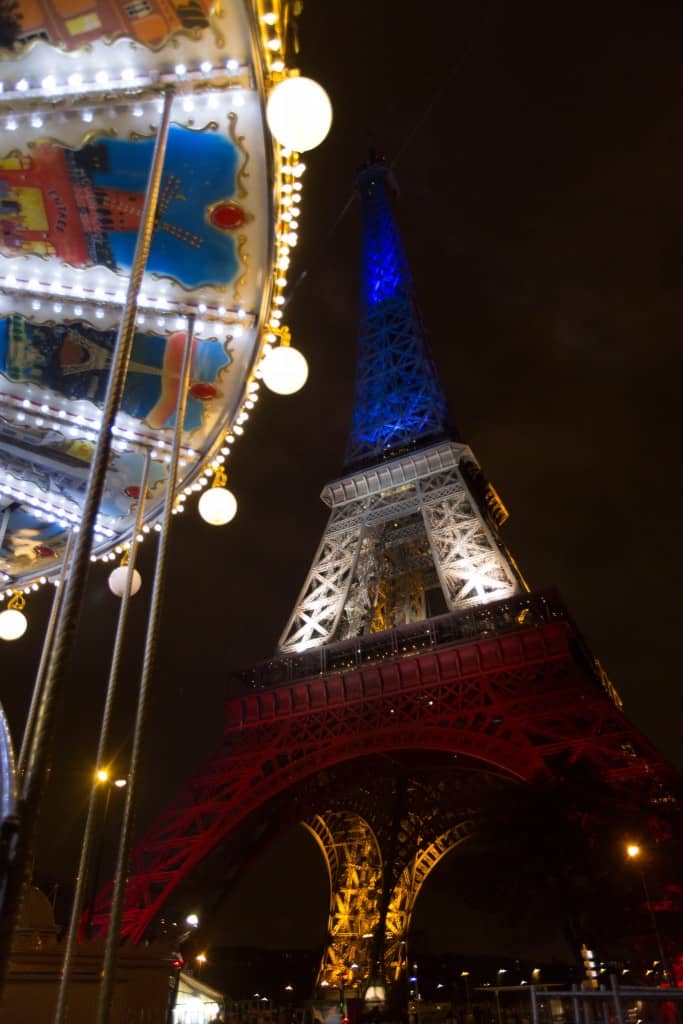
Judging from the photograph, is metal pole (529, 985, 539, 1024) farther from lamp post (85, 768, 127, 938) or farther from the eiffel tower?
the eiffel tower

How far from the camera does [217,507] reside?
5.82 metres

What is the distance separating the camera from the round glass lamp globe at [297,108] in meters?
3.31

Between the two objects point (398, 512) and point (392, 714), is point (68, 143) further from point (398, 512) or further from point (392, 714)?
point (398, 512)

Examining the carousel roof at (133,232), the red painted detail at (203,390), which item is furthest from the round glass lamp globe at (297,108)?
the red painted detail at (203,390)

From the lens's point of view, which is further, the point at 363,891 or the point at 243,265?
the point at 363,891

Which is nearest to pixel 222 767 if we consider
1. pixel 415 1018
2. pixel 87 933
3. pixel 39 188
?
pixel 87 933

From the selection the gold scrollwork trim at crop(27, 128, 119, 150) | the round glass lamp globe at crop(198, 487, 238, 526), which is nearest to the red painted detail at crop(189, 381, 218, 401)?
the round glass lamp globe at crop(198, 487, 238, 526)

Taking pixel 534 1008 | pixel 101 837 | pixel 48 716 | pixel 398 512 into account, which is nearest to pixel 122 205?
pixel 48 716

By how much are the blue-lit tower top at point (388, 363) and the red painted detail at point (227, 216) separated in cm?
2560

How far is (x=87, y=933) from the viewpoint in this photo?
12727 mm

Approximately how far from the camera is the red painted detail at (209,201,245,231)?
14.1 feet

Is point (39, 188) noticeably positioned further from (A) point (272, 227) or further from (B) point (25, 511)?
(B) point (25, 511)

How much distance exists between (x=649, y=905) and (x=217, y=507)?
11.9 meters

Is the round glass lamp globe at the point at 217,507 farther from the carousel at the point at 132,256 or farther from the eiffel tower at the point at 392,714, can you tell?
the eiffel tower at the point at 392,714
